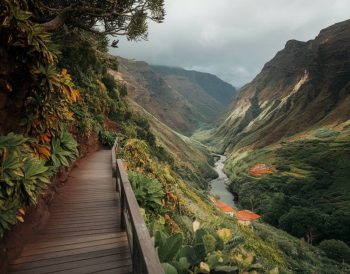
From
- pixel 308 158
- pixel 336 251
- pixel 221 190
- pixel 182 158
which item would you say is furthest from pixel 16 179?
pixel 182 158

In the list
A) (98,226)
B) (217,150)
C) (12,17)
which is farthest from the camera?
(217,150)

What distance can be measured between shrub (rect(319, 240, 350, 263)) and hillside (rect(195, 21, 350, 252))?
1087 cm

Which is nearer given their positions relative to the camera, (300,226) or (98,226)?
(98,226)

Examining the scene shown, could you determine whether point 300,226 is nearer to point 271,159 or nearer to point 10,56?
point 271,159

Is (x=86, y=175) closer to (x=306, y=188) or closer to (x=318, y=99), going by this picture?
(x=306, y=188)

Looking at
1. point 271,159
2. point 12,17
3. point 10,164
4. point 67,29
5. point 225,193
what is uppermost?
point 67,29

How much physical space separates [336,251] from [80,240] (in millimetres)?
36316

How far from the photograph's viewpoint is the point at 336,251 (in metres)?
34.4

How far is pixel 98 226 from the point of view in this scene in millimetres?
6297

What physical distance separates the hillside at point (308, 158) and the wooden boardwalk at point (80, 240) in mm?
45647

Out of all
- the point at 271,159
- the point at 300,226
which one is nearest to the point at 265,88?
the point at 271,159

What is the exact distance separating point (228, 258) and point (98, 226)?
2636mm

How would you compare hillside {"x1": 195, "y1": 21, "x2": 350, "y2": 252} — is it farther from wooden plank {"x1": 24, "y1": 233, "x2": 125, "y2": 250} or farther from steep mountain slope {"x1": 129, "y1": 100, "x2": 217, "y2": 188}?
wooden plank {"x1": 24, "y1": 233, "x2": 125, "y2": 250}

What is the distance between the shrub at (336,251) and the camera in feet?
109
